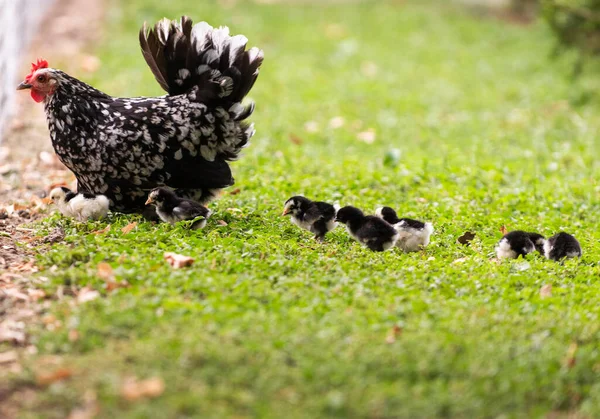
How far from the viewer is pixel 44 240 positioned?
567 cm

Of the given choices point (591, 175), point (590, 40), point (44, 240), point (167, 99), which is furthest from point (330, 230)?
point (590, 40)

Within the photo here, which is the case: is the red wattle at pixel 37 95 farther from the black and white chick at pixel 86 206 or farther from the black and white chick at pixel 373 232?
the black and white chick at pixel 373 232

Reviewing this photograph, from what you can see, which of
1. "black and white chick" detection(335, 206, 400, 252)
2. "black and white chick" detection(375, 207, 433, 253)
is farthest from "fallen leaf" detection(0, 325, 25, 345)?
"black and white chick" detection(375, 207, 433, 253)

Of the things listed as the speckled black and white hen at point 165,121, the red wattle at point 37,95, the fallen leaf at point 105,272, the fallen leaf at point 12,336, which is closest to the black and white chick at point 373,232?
the speckled black and white hen at point 165,121

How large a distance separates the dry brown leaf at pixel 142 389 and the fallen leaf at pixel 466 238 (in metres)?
3.14

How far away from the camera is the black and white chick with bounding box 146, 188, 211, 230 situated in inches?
230

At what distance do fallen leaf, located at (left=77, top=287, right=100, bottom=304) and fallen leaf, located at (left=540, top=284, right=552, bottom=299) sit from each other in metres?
2.92

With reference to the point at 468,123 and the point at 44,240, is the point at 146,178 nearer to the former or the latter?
the point at 44,240

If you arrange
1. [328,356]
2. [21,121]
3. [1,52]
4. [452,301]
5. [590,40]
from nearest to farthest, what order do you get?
[328,356] < [452,301] < [1,52] < [21,121] < [590,40]

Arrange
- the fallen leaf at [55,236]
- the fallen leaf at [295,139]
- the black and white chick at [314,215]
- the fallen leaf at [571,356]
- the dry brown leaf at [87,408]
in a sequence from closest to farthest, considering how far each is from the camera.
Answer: the dry brown leaf at [87,408] < the fallen leaf at [571,356] < the fallen leaf at [55,236] < the black and white chick at [314,215] < the fallen leaf at [295,139]

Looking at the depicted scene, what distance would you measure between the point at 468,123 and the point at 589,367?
22.3 feet

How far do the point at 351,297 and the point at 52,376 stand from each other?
6.19 feet

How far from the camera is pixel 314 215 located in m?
5.98

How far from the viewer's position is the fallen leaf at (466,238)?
6.14 meters
